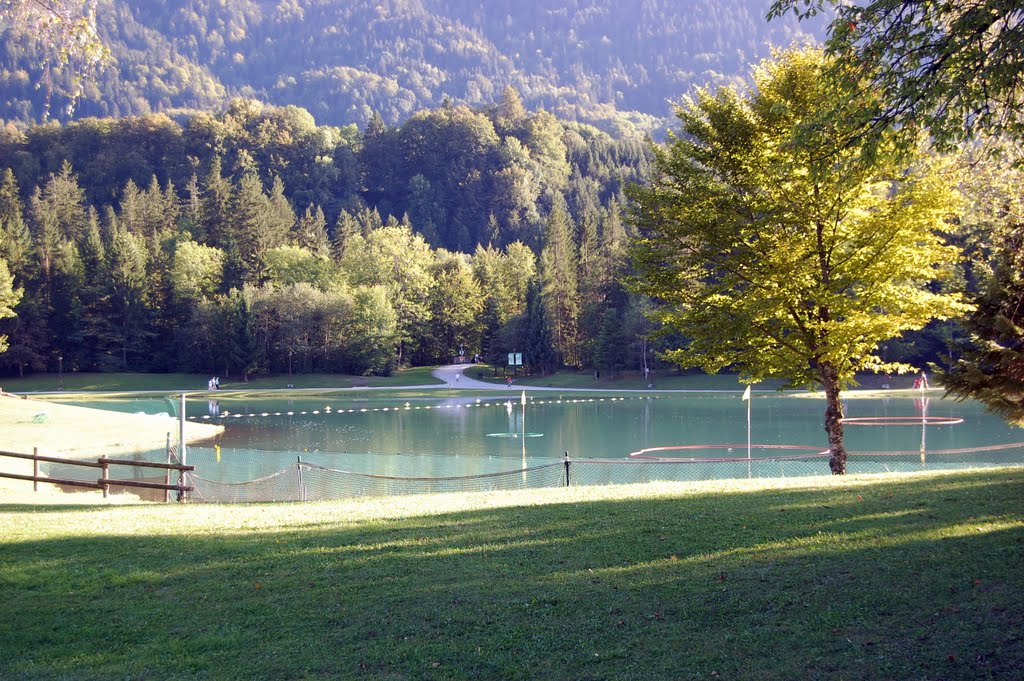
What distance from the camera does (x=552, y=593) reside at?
24.9 feet

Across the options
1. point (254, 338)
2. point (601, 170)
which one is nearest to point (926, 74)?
point (254, 338)

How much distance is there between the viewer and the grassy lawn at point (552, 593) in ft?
20.0

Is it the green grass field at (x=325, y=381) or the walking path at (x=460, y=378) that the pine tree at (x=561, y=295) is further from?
the walking path at (x=460, y=378)

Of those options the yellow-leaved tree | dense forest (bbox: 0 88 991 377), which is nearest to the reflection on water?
the yellow-leaved tree

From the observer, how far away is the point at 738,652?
6051mm

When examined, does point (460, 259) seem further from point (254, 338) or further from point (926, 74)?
point (926, 74)

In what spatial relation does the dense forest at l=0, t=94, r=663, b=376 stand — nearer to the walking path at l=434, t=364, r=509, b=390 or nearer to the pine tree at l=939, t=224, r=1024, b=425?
the walking path at l=434, t=364, r=509, b=390

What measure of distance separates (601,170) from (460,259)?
202ft

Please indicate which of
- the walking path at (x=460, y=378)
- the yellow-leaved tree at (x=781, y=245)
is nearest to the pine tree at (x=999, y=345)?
the yellow-leaved tree at (x=781, y=245)

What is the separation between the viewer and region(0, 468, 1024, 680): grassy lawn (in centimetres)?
610

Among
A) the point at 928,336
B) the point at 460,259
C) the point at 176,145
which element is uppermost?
the point at 176,145

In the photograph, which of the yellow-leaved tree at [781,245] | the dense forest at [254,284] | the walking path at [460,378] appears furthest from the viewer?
the dense forest at [254,284]

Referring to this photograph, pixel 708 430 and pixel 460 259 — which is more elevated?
pixel 460 259

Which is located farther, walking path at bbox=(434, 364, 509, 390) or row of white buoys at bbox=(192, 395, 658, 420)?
walking path at bbox=(434, 364, 509, 390)
